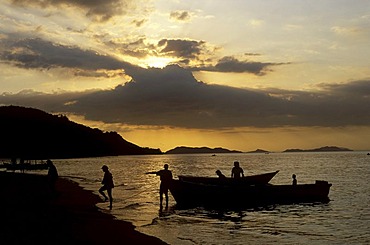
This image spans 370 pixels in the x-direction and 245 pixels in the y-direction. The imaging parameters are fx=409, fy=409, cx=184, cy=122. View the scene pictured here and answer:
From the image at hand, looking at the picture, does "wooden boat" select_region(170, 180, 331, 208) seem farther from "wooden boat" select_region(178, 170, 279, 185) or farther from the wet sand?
the wet sand

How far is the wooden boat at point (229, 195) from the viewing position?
1158 inches

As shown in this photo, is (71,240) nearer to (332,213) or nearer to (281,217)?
(281,217)

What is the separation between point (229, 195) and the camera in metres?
29.9

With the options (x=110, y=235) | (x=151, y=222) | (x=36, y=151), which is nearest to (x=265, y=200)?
(x=151, y=222)

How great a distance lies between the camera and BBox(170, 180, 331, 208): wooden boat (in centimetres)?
2942

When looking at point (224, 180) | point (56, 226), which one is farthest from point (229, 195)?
point (56, 226)

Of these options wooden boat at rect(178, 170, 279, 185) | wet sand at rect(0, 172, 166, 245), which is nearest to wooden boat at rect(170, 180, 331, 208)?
wooden boat at rect(178, 170, 279, 185)

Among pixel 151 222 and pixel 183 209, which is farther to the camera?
pixel 183 209

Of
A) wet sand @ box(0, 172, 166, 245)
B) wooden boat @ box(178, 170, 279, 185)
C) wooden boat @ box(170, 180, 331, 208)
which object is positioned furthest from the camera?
wooden boat @ box(178, 170, 279, 185)

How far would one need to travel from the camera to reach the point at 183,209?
2781 cm

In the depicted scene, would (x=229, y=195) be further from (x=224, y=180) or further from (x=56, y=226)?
(x=56, y=226)

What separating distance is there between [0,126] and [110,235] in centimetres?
15354

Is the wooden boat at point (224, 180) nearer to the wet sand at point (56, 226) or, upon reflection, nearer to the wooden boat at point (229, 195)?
the wooden boat at point (229, 195)

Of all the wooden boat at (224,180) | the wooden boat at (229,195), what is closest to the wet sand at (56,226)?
the wooden boat at (229,195)
